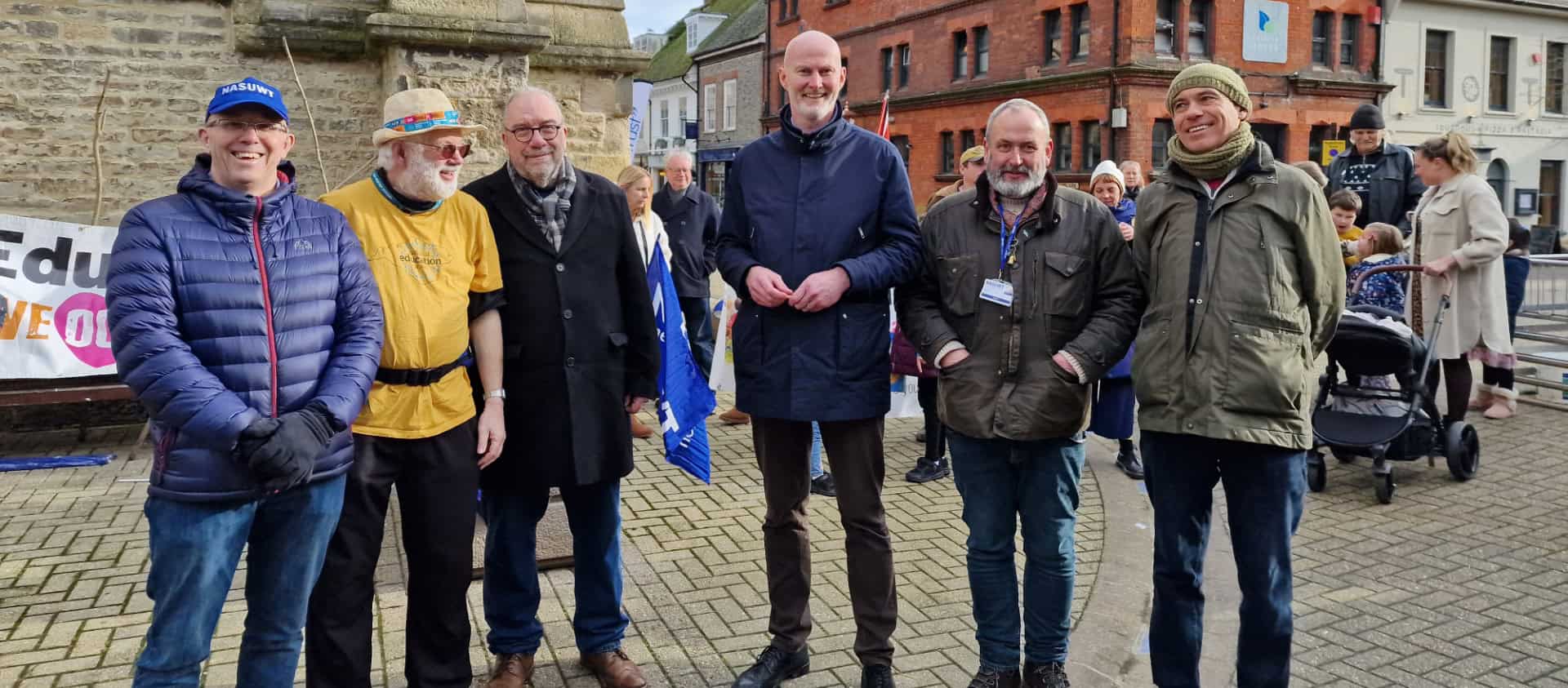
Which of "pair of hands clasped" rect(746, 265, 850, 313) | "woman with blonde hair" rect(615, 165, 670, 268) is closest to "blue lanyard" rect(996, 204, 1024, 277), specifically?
"pair of hands clasped" rect(746, 265, 850, 313)

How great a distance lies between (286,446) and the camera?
2885 millimetres

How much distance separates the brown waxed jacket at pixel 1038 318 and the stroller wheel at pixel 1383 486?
3560 mm

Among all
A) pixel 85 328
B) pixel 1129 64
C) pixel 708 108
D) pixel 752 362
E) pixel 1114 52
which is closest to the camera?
pixel 752 362

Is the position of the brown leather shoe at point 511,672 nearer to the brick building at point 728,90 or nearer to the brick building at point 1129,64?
the brick building at point 1129,64

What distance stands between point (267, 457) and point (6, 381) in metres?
6.35

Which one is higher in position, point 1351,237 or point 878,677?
point 1351,237

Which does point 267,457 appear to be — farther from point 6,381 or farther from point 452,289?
point 6,381

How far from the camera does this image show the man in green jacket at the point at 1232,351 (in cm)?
345

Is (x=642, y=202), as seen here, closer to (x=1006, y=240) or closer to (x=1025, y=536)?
(x=1006, y=240)

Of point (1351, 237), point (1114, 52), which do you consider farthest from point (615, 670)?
point (1114, 52)

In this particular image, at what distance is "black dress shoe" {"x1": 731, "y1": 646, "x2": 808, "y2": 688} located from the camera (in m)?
3.96

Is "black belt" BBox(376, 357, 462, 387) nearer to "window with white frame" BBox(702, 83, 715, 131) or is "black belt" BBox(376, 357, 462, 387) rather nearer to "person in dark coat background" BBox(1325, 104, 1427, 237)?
"person in dark coat background" BBox(1325, 104, 1427, 237)

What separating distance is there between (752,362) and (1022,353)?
91 cm

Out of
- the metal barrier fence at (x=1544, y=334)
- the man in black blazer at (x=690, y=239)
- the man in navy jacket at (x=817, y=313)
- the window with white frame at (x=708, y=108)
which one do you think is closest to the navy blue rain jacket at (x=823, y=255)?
the man in navy jacket at (x=817, y=313)
